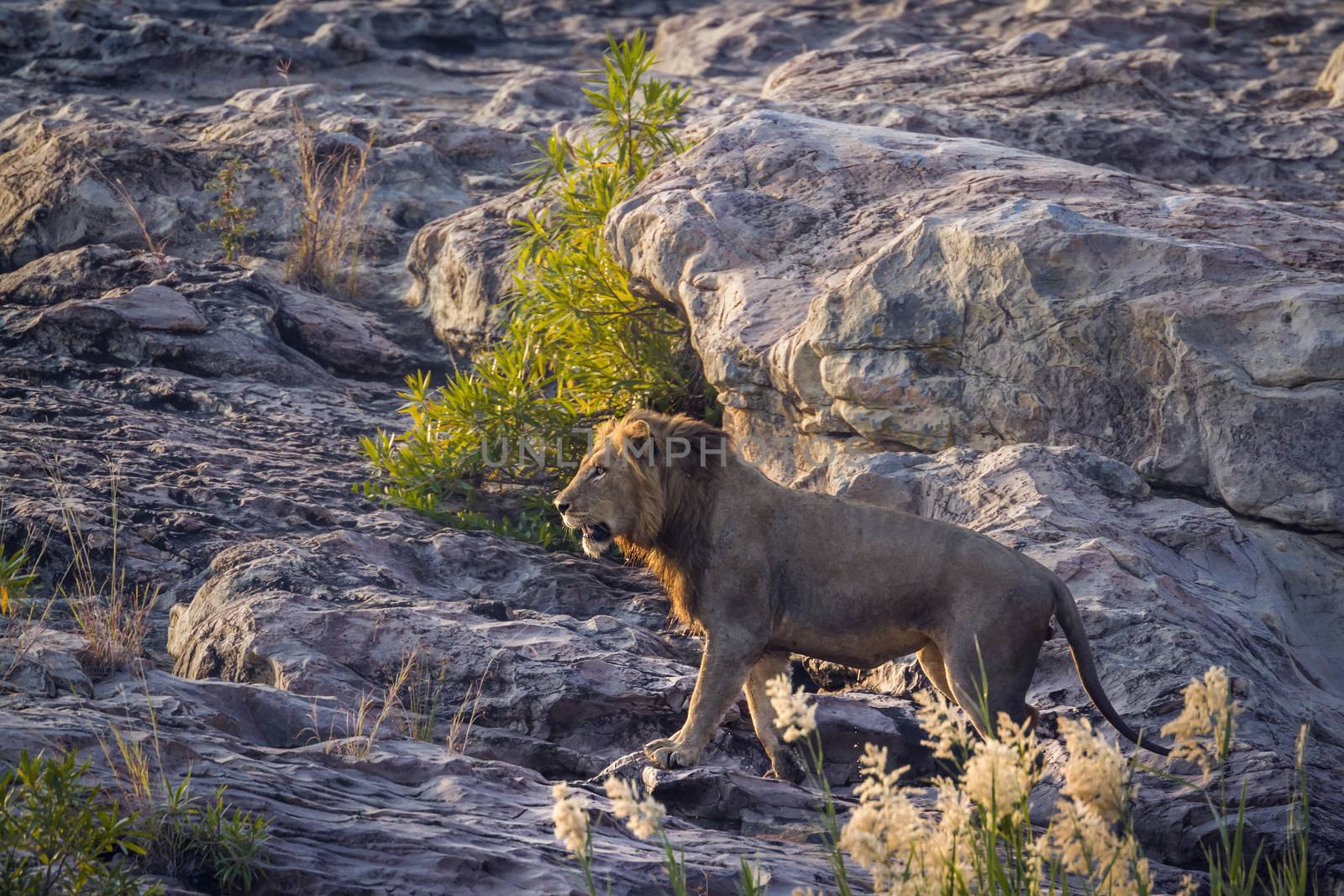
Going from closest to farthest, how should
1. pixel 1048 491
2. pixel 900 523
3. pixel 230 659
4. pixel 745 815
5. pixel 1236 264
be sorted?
pixel 745 815 < pixel 900 523 < pixel 230 659 < pixel 1048 491 < pixel 1236 264

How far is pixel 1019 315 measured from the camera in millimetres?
7711

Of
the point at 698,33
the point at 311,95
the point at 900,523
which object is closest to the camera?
the point at 900,523

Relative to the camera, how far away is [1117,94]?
12.6 metres

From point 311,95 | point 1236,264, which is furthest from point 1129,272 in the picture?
point 311,95

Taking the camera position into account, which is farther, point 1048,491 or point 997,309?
point 997,309

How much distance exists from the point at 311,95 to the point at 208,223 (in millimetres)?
3084

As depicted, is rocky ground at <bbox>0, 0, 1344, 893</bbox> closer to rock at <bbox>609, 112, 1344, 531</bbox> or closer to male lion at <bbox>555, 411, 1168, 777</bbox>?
rock at <bbox>609, 112, 1344, 531</bbox>

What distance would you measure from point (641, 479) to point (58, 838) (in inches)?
119

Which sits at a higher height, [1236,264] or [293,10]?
[293,10]

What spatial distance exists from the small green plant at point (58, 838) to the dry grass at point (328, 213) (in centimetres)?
858

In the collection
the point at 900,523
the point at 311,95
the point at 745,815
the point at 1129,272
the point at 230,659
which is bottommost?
the point at 745,815

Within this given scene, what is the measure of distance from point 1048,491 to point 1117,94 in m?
7.01

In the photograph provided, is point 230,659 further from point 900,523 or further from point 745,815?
point 900,523

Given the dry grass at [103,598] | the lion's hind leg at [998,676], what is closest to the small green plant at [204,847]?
the dry grass at [103,598]
